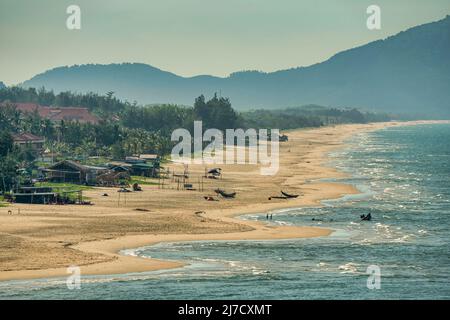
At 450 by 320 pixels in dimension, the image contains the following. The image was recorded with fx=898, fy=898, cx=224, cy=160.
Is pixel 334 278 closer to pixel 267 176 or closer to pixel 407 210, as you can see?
pixel 407 210

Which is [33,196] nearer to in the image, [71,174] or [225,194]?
[71,174]

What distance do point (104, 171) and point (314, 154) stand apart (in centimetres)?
9361

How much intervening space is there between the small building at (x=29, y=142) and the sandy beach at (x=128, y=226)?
32240 mm

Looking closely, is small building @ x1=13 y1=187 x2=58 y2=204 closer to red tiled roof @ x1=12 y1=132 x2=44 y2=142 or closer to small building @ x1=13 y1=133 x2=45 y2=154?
small building @ x1=13 y1=133 x2=45 y2=154

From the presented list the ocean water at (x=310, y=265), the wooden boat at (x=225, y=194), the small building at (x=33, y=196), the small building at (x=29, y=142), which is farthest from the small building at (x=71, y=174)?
the small building at (x=29, y=142)

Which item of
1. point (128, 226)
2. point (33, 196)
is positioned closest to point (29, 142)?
point (33, 196)

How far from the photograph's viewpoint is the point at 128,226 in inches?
2938

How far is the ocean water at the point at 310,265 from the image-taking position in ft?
171

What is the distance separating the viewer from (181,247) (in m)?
67.3

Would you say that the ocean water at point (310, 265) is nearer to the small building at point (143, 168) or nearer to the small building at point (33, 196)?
the small building at point (33, 196)

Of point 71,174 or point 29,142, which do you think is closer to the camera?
point 71,174

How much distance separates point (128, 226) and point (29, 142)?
72.1m

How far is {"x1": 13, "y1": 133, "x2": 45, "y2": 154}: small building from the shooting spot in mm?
139613

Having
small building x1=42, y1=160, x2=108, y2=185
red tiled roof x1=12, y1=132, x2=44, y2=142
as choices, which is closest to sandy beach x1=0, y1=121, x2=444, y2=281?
small building x1=42, y1=160, x2=108, y2=185
